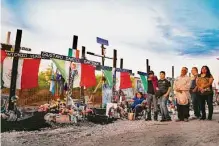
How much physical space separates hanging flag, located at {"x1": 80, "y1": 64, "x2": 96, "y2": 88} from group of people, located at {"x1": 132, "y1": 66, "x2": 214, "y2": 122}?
1.35 ft

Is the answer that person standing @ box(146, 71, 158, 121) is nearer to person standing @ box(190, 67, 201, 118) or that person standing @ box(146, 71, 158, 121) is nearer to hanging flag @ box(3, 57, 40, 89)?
person standing @ box(190, 67, 201, 118)

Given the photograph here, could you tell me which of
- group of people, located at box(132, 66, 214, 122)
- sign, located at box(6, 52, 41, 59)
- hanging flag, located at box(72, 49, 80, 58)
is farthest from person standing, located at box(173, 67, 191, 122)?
sign, located at box(6, 52, 41, 59)

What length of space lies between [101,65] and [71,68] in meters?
0.25

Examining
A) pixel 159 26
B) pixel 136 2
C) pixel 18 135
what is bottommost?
pixel 18 135

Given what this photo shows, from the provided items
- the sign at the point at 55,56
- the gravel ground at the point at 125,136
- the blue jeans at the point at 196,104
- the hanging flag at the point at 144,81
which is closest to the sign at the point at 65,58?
the sign at the point at 55,56

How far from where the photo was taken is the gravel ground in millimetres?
2156

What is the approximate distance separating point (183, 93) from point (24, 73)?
1113mm

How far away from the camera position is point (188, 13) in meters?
2.34

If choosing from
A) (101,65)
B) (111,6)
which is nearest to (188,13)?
(111,6)

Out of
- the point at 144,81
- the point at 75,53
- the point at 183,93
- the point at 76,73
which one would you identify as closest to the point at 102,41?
the point at 75,53

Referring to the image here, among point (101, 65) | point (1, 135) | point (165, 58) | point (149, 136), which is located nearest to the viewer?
point (1, 135)

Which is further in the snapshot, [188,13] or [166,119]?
[166,119]

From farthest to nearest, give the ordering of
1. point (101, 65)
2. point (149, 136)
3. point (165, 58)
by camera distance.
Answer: point (101, 65) → point (165, 58) → point (149, 136)

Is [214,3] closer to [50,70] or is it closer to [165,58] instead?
[165,58]
